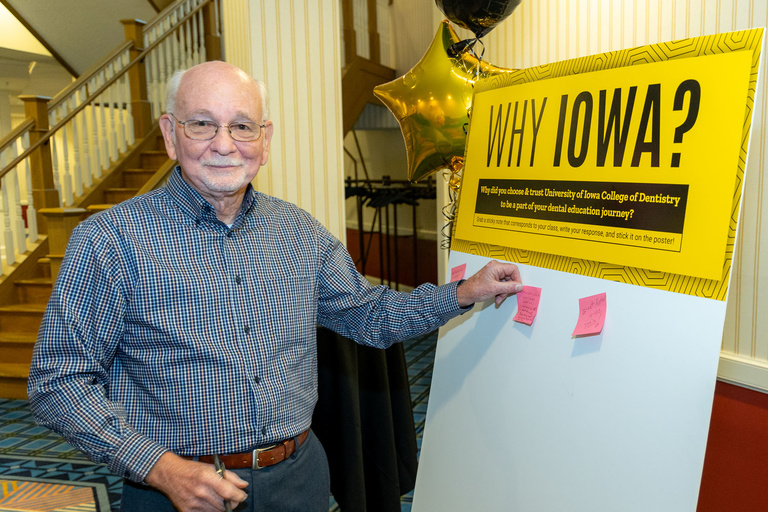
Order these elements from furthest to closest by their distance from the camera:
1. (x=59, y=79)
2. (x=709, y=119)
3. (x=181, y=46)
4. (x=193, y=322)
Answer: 1. (x=59, y=79)
2. (x=181, y=46)
3. (x=193, y=322)
4. (x=709, y=119)

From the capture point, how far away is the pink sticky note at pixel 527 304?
1367 millimetres

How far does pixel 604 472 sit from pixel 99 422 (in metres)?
0.95

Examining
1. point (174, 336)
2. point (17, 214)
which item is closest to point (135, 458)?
point (174, 336)

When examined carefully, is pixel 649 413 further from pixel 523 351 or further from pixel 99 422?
pixel 99 422

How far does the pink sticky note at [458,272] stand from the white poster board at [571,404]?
1 centimetres

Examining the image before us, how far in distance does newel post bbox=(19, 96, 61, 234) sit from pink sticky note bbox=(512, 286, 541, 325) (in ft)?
14.9

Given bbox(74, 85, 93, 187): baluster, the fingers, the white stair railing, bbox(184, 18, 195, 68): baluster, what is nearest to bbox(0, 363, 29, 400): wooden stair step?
the white stair railing

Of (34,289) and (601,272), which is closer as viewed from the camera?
(601,272)

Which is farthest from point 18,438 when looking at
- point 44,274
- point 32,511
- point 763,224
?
point 763,224

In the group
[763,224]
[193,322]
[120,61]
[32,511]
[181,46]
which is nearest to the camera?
[193,322]

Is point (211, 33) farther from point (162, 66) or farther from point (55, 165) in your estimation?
point (55, 165)

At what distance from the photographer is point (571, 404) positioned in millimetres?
1253

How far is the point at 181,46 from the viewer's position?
20.2 feet

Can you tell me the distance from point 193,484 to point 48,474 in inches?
94.2
